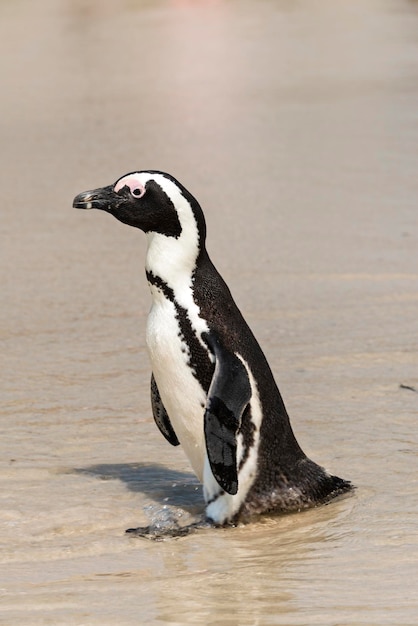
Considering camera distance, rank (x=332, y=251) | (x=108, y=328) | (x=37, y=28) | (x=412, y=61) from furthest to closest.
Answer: (x=37, y=28), (x=412, y=61), (x=332, y=251), (x=108, y=328)

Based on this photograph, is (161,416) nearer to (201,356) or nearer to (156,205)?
(201,356)

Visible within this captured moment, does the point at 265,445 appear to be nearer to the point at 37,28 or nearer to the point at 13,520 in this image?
the point at 13,520

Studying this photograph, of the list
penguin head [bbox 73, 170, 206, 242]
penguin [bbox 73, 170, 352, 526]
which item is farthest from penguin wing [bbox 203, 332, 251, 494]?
penguin head [bbox 73, 170, 206, 242]

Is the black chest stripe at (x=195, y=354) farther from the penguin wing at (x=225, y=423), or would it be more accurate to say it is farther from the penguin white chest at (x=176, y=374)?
the penguin wing at (x=225, y=423)

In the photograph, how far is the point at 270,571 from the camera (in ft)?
10.3

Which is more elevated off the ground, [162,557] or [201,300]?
[201,300]

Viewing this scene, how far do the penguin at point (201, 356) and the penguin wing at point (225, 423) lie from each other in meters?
0.09

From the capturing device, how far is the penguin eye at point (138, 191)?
3637 millimetres

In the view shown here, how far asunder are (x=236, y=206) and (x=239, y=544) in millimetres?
4690

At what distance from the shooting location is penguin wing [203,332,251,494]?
133 inches

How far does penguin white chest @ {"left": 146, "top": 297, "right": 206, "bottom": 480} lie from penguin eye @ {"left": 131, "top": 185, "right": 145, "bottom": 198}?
0.28 m

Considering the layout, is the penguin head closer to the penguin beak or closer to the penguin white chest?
the penguin beak

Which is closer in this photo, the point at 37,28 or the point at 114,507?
the point at 114,507

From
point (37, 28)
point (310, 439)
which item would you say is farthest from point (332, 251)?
point (37, 28)
